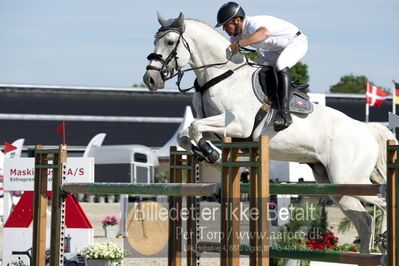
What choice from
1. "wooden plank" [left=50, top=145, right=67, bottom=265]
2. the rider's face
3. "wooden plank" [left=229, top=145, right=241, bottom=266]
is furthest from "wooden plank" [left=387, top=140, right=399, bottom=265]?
"wooden plank" [left=50, top=145, right=67, bottom=265]

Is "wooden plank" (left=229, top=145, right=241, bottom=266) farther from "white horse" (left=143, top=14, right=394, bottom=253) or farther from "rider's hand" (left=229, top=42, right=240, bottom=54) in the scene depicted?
"rider's hand" (left=229, top=42, right=240, bottom=54)

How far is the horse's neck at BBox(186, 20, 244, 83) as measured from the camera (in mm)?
5434

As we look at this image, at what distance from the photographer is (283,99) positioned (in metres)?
5.34

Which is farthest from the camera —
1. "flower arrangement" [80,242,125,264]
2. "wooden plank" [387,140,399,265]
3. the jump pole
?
"flower arrangement" [80,242,125,264]

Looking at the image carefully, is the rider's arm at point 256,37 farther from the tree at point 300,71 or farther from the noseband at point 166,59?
the tree at point 300,71

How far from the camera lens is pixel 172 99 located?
127ft

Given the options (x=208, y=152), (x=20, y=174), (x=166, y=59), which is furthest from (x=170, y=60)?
(x=20, y=174)

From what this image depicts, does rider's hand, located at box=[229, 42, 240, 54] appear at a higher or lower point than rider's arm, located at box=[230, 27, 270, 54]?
lower

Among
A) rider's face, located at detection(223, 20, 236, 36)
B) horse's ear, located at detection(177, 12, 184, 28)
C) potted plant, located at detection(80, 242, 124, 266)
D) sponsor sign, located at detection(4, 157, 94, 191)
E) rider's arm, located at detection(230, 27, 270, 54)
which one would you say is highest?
horse's ear, located at detection(177, 12, 184, 28)

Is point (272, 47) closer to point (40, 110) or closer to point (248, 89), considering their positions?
point (248, 89)

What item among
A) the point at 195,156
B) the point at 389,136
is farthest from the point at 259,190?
the point at 389,136

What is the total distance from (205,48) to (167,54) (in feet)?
1.08

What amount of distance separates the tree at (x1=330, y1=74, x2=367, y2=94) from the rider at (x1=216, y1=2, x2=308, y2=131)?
185ft

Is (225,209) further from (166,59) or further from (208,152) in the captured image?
(166,59)
